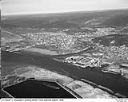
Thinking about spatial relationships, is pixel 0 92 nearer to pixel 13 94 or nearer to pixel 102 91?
pixel 13 94

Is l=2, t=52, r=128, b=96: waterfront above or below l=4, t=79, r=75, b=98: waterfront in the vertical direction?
above

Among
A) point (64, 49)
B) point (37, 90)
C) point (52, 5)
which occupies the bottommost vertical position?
point (37, 90)

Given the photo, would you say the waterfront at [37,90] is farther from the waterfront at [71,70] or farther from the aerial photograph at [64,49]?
the waterfront at [71,70]

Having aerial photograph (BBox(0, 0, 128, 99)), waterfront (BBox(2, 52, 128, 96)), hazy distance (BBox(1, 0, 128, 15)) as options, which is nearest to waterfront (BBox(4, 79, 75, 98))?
aerial photograph (BBox(0, 0, 128, 99))

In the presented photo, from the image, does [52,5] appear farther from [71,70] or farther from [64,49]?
[71,70]

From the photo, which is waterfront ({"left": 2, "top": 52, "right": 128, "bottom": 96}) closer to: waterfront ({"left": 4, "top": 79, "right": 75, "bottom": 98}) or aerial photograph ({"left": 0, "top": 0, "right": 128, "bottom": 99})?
aerial photograph ({"left": 0, "top": 0, "right": 128, "bottom": 99})

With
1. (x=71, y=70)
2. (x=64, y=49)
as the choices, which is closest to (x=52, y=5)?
(x=64, y=49)

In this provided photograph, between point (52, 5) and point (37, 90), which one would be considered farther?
point (52, 5)

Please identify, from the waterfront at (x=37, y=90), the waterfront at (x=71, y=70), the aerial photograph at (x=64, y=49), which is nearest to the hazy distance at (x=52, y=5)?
the aerial photograph at (x=64, y=49)

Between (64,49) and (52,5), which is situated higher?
(52,5)
